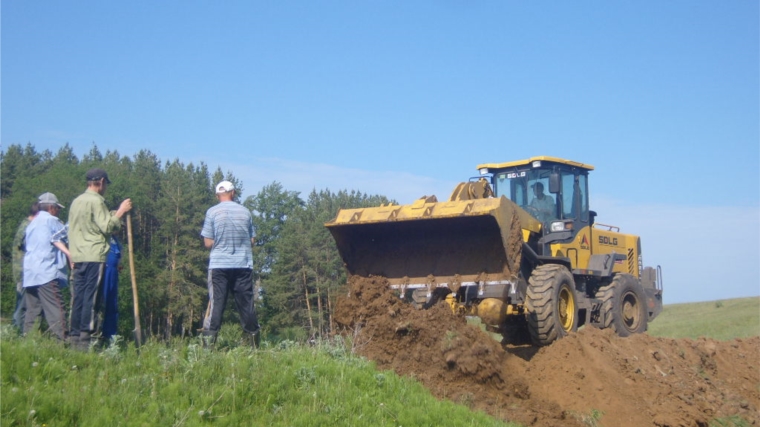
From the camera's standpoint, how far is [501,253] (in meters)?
10.2

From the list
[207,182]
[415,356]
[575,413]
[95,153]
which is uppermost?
[95,153]

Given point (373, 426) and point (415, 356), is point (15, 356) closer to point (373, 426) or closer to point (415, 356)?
point (373, 426)

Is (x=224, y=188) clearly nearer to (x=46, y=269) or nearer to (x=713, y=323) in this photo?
(x=46, y=269)

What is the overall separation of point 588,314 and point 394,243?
12.5 feet

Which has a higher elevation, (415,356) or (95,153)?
(95,153)

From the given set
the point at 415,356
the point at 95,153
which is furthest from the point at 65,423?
the point at 95,153

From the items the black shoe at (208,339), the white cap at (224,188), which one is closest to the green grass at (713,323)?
the white cap at (224,188)

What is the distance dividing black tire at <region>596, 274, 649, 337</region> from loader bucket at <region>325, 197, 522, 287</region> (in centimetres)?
368

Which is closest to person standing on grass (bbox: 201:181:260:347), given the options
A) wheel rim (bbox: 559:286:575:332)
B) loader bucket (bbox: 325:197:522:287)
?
loader bucket (bbox: 325:197:522:287)

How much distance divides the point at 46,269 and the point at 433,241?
552cm

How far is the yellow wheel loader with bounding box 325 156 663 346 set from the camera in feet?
33.0

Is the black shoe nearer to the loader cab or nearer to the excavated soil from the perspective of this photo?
the excavated soil

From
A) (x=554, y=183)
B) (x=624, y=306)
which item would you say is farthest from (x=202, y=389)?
(x=624, y=306)

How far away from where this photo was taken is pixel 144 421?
5.59 m
